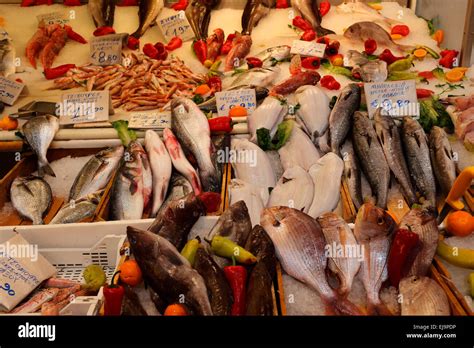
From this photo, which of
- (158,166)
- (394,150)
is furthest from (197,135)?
(394,150)

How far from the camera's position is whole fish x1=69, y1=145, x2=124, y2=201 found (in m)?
3.26

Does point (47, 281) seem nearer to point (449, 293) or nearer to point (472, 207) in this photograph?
point (449, 293)

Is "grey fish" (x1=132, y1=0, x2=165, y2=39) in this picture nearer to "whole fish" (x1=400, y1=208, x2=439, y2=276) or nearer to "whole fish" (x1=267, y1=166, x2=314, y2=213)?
"whole fish" (x1=267, y1=166, x2=314, y2=213)

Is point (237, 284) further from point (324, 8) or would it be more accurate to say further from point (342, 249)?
point (324, 8)

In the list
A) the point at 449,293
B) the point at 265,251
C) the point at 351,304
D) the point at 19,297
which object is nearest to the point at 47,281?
the point at 19,297

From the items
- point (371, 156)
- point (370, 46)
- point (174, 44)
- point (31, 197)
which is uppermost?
point (370, 46)

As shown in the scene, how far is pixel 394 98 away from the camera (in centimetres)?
357

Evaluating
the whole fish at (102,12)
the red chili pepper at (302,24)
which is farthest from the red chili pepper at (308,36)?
the whole fish at (102,12)

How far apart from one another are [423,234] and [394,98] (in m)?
1.36

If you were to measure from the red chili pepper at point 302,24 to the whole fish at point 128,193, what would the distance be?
2518 millimetres

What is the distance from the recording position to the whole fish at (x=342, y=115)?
3412 millimetres

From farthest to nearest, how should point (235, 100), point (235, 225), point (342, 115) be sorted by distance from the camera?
point (235, 100), point (342, 115), point (235, 225)

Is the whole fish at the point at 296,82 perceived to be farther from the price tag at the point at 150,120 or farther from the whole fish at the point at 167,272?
the whole fish at the point at 167,272

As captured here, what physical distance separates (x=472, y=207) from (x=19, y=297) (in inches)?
91.7
